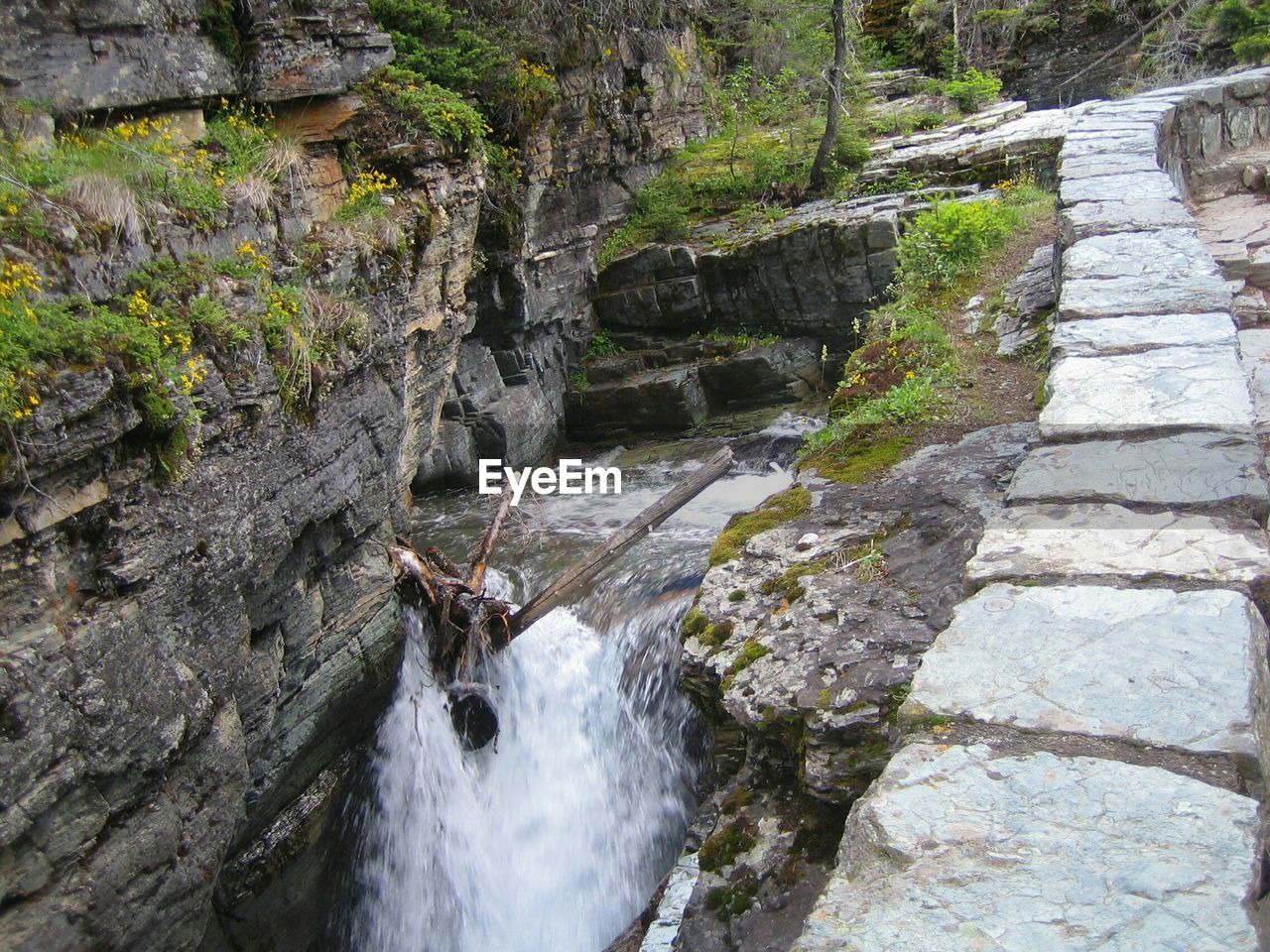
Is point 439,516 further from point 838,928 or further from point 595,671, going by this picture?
point 838,928

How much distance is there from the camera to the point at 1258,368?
4008 millimetres

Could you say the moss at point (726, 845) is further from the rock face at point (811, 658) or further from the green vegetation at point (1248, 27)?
the green vegetation at point (1248, 27)

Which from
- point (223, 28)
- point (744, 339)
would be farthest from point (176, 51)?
point (744, 339)

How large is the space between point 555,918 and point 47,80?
6678 millimetres

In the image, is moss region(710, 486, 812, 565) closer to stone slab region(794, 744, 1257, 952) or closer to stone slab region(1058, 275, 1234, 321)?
stone slab region(1058, 275, 1234, 321)

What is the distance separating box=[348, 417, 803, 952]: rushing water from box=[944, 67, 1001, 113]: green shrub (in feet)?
42.7

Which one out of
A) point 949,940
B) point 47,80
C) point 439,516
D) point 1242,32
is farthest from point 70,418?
point 1242,32

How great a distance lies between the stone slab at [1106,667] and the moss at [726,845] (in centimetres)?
135

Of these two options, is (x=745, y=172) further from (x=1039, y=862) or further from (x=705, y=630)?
(x=1039, y=862)

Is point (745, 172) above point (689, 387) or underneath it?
above

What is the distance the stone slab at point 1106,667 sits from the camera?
5.91 feet

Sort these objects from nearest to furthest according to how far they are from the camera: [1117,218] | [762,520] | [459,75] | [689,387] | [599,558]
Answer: [762,520]
[1117,218]
[599,558]
[459,75]
[689,387]

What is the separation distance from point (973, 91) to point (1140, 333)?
52.9 feet

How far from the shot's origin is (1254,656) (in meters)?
1.90
